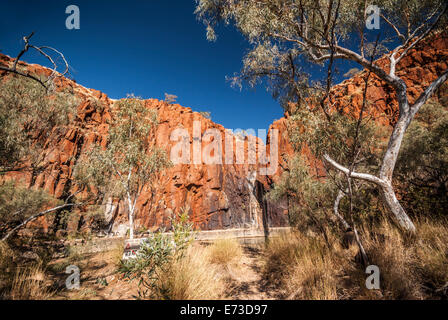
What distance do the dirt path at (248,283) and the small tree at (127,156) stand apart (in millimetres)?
5453

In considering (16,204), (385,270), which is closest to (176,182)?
(16,204)

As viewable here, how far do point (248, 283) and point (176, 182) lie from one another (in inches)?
692

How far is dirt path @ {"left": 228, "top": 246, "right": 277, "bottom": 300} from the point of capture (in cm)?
386

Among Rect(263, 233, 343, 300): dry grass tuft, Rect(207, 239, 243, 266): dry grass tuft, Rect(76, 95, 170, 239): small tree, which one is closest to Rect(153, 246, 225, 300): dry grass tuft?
Rect(263, 233, 343, 300): dry grass tuft

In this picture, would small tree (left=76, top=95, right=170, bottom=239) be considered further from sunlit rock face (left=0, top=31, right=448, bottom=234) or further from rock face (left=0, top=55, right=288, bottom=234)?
rock face (left=0, top=55, right=288, bottom=234)

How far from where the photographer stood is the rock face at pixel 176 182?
57.5 ft

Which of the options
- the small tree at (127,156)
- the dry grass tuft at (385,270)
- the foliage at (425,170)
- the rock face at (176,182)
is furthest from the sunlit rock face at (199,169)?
the dry grass tuft at (385,270)

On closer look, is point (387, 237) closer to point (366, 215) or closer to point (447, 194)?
point (366, 215)

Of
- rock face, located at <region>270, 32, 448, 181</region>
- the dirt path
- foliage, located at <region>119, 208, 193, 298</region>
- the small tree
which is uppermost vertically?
rock face, located at <region>270, 32, 448, 181</region>

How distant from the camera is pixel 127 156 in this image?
29.0ft

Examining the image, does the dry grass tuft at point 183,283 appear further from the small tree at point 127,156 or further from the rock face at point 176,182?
the rock face at point 176,182

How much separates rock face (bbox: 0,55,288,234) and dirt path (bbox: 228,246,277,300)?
42.5 ft

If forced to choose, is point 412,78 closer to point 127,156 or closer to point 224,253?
point 224,253
